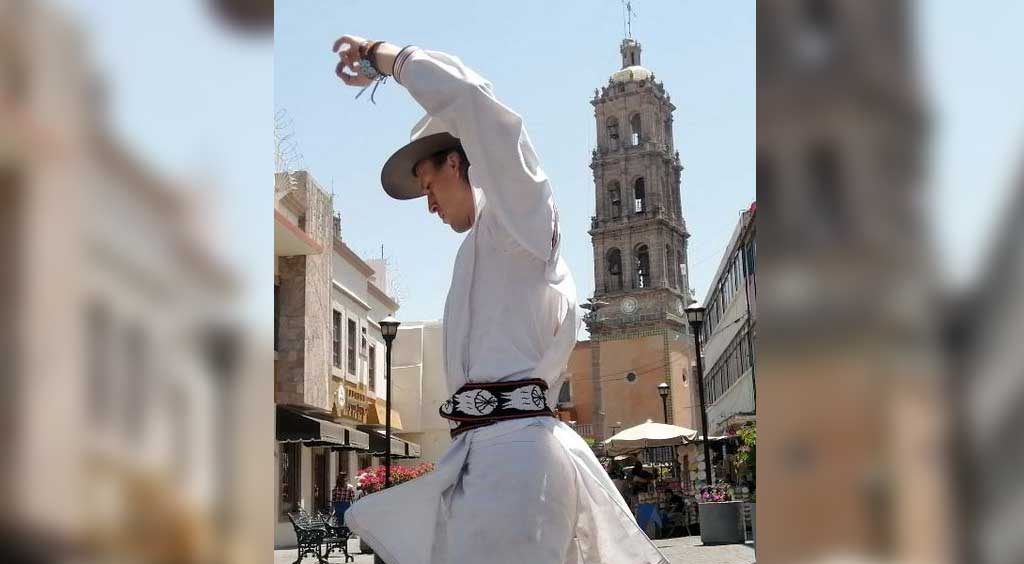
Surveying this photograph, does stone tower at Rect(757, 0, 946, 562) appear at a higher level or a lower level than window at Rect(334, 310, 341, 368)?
lower

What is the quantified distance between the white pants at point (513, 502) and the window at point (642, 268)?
71439 millimetres

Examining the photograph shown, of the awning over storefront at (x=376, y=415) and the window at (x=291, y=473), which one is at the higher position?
the awning over storefront at (x=376, y=415)

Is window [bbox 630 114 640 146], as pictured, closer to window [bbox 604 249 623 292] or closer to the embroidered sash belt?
window [bbox 604 249 623 292]

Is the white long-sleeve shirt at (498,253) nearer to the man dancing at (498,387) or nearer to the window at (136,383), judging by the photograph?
the man dancing at (498,387)

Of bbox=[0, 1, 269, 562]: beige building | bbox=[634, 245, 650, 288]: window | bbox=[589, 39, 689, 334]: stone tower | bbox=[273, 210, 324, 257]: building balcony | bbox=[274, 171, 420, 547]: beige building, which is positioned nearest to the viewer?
bbox=[0, 1, 269, 562]: beige building

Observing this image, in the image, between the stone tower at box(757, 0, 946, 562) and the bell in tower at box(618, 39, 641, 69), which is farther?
the bell in tower at box(618, 39, 641, 69)

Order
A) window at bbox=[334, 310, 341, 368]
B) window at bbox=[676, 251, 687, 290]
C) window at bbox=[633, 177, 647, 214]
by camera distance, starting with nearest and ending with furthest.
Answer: window at bbox=[334, 310, 341, 368] → window at bbox=[633, 177, 647, 214] → window at bbox=[676, 251, 687, 290]

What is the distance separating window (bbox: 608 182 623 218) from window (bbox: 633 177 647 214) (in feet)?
3.33

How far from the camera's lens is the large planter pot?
15344 millimetres

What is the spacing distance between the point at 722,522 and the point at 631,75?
62.4 m

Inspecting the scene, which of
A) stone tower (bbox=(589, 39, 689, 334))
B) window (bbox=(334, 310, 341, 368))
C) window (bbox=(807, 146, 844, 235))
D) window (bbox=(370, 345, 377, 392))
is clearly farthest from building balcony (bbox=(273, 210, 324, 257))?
stone tower (bbox=(589, 39, 689, 334))

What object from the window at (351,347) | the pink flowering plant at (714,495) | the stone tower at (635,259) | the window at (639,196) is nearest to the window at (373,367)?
the window at (351,347)

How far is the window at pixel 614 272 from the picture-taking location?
73375 millimetres

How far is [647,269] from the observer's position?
73.4 metres
